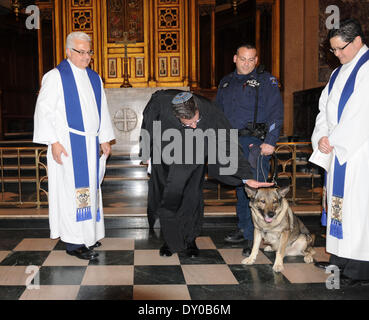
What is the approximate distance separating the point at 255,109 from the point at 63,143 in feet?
5.46

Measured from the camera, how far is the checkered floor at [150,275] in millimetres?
2543

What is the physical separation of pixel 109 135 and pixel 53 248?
3.86 ft

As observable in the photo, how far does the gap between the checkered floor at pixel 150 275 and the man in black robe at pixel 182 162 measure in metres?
0.29

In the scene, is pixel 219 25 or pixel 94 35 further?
pixel 219 25

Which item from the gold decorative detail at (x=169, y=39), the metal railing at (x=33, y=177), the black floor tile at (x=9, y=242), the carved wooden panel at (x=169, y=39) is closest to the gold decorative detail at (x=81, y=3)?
the carved wooden panel at (x=169, y=39)

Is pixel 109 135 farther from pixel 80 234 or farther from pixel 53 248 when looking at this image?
pixel 53 248

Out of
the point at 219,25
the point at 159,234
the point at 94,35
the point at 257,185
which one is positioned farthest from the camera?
the point at 219,25

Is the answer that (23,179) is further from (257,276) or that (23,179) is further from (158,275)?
(257,276)

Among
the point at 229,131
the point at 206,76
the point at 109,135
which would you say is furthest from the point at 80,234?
the point at 206,76

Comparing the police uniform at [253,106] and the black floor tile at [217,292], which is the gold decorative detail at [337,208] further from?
the black floor tile at [217,292]

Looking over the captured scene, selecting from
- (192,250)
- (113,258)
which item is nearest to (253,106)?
(192,250)

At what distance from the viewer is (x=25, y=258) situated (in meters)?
3.31

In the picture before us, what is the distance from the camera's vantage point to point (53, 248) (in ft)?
11.8
